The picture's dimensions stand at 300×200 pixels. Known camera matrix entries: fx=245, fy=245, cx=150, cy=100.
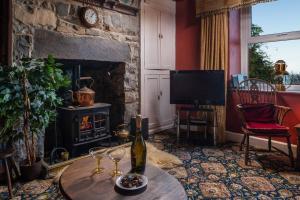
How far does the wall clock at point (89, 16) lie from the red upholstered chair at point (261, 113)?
81.0 inches

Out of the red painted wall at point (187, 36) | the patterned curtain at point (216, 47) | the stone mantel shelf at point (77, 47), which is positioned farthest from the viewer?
the red painted wall at point (187, 36)

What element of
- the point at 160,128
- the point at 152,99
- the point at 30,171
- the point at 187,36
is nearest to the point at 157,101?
the point at 152,99

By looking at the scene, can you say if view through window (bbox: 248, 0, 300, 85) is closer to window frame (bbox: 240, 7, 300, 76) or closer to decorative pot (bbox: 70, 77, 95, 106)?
window frame (bbox: 240, 7, 300, 76)

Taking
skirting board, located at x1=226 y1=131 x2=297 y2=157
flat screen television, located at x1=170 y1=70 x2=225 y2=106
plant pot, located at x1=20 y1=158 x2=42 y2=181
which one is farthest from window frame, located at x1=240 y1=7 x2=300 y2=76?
plant pot, located at x1=20 y1=158 x2=42 y2=181

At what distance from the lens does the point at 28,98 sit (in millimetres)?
2123

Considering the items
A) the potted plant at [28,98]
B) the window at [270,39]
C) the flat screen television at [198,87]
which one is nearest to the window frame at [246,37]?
the window at [270,39]

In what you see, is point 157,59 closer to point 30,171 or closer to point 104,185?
point 30,171

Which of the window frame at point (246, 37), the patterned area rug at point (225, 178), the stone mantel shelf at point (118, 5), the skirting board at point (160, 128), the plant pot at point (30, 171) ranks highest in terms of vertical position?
the stone mantel shelf at point (118, 5)

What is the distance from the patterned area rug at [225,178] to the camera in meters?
2.07

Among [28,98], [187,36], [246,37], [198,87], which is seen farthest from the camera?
[187,36]

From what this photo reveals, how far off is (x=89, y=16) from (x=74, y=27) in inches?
9.6

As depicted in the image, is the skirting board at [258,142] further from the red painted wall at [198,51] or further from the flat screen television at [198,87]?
the flat screen television at [198,87]

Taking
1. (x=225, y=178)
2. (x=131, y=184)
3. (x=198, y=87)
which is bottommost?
(x=225, y=178)

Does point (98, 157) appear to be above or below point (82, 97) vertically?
below
